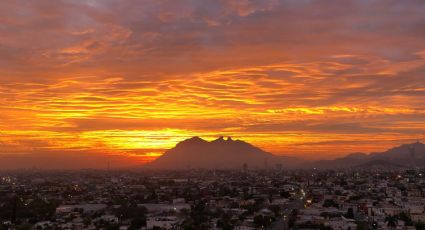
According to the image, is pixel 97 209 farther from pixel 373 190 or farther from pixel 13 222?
pixel 373 190

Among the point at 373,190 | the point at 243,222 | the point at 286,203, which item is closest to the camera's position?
the point at 243,222

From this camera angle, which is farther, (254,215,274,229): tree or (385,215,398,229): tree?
(254,215,274,229): tree

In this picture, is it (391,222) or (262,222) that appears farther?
(262,222)

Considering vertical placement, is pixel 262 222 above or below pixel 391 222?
above

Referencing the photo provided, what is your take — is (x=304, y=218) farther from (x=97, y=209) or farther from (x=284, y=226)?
(x=97, y=209)

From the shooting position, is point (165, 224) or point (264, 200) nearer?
point (165, 224)

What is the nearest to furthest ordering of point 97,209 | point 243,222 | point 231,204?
1. point 243,222
2. point 97,209
3. point 231,204

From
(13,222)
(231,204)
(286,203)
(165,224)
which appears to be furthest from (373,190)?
(13,222)

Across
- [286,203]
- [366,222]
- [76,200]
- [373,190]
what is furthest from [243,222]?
[373,190]

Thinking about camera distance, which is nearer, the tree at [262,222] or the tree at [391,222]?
the tree at [391,222]
